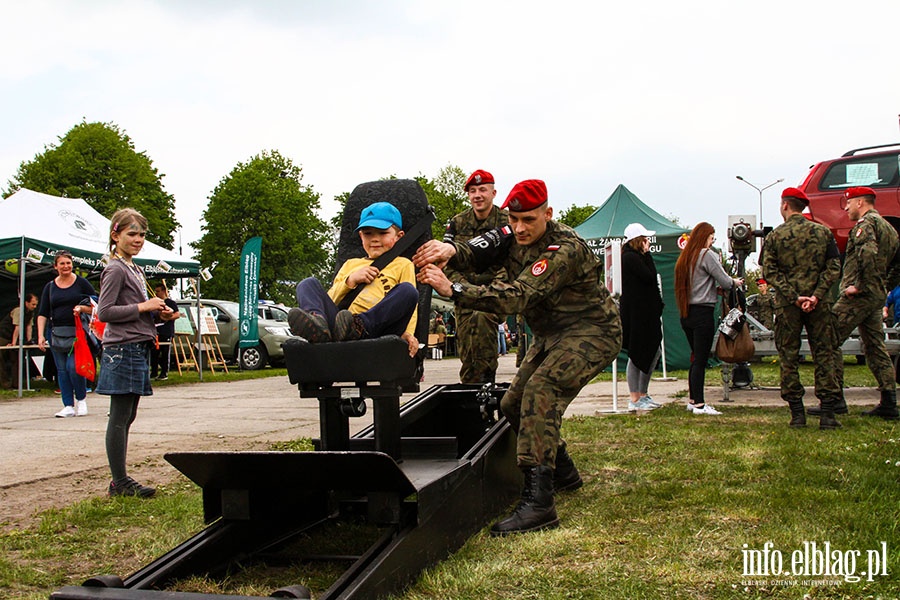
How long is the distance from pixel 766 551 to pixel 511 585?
42.5 inches

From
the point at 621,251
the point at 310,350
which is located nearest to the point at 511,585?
the point at 310,350

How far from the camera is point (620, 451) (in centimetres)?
618

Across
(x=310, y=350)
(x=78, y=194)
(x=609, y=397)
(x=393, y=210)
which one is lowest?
(x=609, y=397)

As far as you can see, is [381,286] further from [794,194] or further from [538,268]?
[794,194]

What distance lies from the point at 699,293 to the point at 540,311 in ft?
15.1

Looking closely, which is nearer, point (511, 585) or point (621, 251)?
point (511, 585)

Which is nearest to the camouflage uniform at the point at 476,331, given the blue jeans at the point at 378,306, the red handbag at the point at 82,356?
the blue jeans at the point at 378,306

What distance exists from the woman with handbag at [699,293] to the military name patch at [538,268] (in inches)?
185

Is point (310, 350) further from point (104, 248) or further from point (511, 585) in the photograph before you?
point (104, 248)

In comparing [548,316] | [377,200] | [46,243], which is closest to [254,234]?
[46,243]

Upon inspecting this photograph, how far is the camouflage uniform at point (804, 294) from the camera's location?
7.14 meters

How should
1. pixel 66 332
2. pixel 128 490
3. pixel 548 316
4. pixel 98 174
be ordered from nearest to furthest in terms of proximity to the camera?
pixel 548 316, pixel 128 490, pixel 66 332, pixel 98 174

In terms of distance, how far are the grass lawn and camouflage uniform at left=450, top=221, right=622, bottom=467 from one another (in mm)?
516

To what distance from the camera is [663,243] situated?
1617 centimetres
